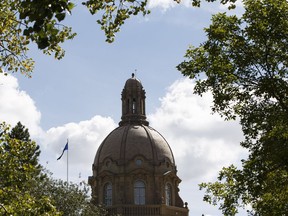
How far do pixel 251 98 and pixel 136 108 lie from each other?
48.4 meters

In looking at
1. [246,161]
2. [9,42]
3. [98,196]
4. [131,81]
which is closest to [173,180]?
[98,196]

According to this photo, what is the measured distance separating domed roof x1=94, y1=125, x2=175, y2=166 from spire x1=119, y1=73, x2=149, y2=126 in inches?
81.1

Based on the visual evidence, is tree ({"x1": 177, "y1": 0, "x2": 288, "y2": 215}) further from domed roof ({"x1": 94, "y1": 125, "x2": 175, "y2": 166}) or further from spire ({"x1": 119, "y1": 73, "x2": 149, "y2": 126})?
spire ({"x1": 119, "y1": 73, "x2": 149, "y2": 126})

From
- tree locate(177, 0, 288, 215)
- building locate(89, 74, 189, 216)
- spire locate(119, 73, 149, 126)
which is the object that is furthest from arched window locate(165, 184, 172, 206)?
tree locate(177, 0, 288, 215)

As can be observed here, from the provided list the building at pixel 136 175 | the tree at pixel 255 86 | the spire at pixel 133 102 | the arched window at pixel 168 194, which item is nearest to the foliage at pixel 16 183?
the tree at pixel 255 86

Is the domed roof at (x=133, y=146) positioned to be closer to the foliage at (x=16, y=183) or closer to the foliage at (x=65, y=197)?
the foliage at (x=65, y=197)

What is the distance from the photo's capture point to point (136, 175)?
58.5 metres

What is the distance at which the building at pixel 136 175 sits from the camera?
5744 centimetres

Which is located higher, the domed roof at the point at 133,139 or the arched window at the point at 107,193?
the domed roof at the point at 133,139

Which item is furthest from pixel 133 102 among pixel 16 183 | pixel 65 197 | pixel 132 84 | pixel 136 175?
pixel 16 183

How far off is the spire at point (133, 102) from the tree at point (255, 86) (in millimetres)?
46890

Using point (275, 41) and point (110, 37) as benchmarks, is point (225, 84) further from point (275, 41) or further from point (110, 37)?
point (110, 37)

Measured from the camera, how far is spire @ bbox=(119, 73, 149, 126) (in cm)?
6481

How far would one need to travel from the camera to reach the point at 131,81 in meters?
66.6
